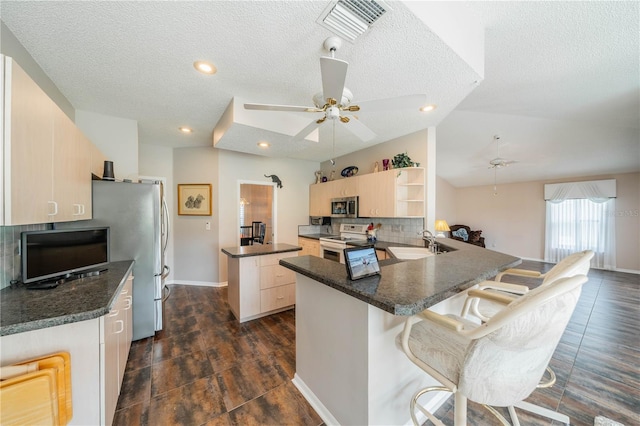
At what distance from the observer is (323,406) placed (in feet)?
4.89

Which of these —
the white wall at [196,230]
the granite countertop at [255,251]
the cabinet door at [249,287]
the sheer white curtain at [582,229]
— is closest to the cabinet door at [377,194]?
the granite countertop at [255,251]

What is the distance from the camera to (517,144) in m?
4.88

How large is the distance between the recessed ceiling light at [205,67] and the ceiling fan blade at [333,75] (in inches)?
40.3

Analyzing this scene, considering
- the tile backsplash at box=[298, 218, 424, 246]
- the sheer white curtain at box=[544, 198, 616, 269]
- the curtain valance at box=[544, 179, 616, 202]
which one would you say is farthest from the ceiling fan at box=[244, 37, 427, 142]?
the sheer white curtain at box=[544, 198, 616, 269]

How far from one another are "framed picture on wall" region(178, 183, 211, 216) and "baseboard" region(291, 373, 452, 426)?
11.8ft

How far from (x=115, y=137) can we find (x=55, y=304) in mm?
2668

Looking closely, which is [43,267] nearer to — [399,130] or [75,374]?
[75,374]

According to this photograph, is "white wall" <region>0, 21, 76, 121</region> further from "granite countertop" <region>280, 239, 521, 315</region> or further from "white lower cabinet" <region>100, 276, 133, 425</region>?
"granite countertop" <region>280, 239, 521, 315</region>

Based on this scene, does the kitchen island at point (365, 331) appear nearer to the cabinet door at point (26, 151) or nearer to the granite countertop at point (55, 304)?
the granite countertop at point (55, 304)

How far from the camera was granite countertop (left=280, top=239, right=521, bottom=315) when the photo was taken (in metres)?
1.03

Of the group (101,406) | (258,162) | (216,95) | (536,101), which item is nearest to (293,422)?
(101,406)

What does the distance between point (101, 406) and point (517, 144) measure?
22.9ft

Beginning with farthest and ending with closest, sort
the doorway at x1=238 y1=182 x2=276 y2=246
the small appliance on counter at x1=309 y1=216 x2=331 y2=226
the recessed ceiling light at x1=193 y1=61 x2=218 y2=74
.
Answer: the doorway at x1=238 y1=182 x2=276 y2=246, the small appliance on counter at x1=309 y1=216 x2=331 y2=226, the recessed ceiling light at x1=193 y1=61 x2=218 y2=74

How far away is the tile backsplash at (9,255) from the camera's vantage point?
1426 millimetres
